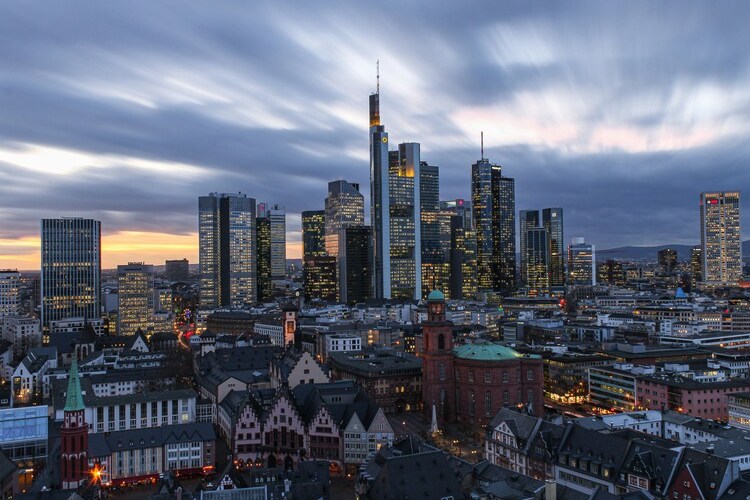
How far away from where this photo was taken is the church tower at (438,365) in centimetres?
11062

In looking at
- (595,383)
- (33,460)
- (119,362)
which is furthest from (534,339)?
(33,460)

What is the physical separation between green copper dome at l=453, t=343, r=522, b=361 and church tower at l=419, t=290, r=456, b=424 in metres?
2.53

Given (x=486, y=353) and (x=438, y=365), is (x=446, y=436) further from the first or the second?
(x=486, y=353)

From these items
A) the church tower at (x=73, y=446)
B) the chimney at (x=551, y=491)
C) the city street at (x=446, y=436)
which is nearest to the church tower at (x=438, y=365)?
the city street at (x=446, y=436)

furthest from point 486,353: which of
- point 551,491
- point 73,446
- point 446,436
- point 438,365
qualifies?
point 73,446

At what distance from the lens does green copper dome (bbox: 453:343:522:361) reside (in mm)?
108231

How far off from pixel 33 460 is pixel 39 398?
173 ft

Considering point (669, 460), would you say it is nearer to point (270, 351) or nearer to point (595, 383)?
point (595, 383)

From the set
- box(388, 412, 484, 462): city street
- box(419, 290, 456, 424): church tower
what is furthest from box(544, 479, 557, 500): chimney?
box(419, 290, 456, 424): church tower

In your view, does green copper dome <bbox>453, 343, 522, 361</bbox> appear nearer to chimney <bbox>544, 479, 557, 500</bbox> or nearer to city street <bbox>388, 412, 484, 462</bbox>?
city street <bbox>388, 412, 484, 462</bbox>

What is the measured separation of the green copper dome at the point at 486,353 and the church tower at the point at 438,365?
253cm

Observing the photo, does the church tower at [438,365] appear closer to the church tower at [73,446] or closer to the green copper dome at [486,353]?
the green copper dome at [486,353]

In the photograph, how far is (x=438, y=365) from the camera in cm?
11119

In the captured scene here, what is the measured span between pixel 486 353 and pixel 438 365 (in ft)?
25.9
